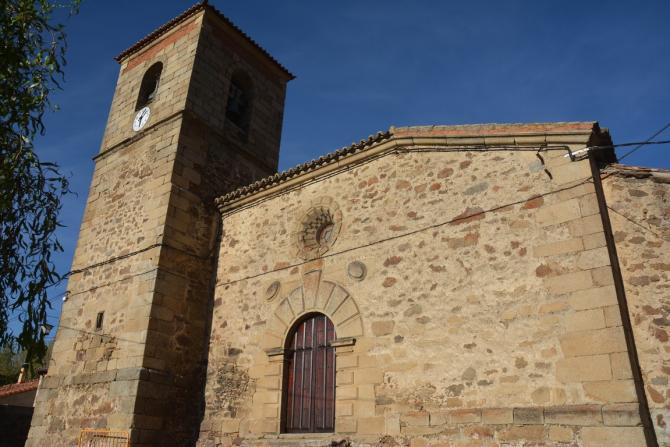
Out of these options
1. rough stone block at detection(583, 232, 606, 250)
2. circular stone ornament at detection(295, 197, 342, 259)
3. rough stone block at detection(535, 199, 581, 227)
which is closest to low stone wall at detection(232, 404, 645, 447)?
rough stone block at detection(583, 232, 606, 250)

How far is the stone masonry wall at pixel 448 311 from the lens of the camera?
569 centimetres

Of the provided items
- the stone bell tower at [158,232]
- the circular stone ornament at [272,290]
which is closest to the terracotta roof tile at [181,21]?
the stone bell tower at [158,232]

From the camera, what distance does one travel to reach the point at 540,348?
5922 mm

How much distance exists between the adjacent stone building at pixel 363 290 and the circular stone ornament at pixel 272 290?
0.03 m

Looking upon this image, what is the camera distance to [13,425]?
45.8ft

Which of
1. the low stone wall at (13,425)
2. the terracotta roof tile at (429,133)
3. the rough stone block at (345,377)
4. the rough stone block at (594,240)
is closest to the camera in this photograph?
the rough stone block at (594,240)

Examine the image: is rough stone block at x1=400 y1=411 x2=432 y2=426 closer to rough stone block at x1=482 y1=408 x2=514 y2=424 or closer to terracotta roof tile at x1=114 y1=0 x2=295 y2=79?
rough stone block at x1=482 y1=408 x2=514 y2=424

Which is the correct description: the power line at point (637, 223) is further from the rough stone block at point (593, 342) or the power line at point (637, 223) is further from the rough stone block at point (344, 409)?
the rough stone block at point (344, 409)

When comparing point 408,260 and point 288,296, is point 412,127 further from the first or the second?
point 288,296

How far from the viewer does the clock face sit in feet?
39.3

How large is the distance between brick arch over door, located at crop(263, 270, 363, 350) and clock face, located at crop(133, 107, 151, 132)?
19.1 ft

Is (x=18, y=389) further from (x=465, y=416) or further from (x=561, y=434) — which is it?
(x=561, y=434)

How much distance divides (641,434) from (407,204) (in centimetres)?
394

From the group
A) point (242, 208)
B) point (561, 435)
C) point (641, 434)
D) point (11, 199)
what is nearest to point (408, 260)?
point (561, 435)
